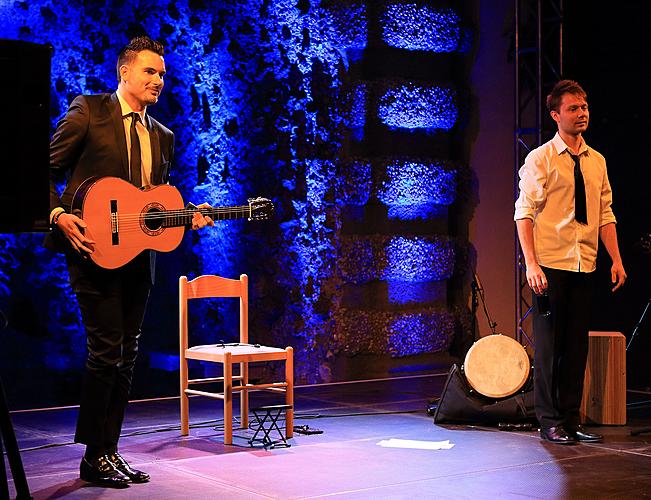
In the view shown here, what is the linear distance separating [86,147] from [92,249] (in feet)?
1.43

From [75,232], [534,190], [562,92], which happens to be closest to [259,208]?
[75,232]

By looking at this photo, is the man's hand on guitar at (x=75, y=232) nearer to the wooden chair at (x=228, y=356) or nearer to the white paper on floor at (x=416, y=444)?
the wooden chair at (x=228, y=356)

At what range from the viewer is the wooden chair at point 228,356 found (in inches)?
195

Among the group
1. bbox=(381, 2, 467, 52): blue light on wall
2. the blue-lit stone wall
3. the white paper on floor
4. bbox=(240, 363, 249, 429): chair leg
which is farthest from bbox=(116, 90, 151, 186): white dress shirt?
bbox=(381, 2, 467, 52): blue light on wall

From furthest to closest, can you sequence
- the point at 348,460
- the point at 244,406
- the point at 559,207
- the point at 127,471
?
1. the point at 244,406
2. the point at 559,207
3. the point at 348,460
4. the point at 127,471

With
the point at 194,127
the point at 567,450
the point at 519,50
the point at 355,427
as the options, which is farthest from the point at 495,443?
the point at 519,50

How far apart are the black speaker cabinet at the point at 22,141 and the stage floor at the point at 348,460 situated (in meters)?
1.30

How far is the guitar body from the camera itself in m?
3.80

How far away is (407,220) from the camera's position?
27.0 ft

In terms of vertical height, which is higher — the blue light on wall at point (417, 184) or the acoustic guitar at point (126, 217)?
the blue light on wall at point (417, 184)

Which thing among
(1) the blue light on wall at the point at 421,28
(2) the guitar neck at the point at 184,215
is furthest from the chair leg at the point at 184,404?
(1) the blue light on wall at the point at 421,28

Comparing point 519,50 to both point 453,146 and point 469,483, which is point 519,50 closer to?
point 453,146

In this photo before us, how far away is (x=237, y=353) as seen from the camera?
495 cm

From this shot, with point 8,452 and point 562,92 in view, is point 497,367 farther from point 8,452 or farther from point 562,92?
point 8,452
